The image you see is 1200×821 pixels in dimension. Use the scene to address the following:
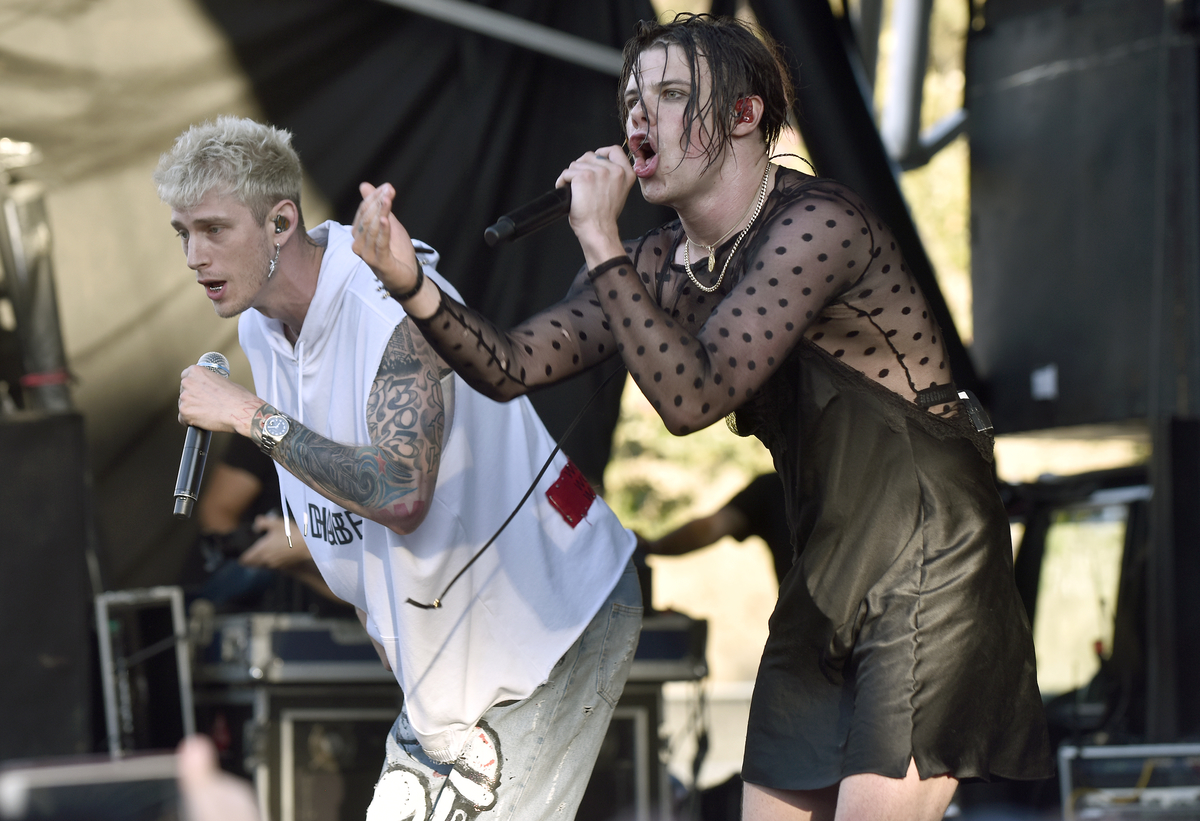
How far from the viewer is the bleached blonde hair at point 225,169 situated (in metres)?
2.48

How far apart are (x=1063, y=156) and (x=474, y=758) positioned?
3.83 meters

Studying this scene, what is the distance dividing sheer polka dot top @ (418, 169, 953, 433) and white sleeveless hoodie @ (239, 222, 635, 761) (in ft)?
0.83

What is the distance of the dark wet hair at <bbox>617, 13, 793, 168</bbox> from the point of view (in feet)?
6.79

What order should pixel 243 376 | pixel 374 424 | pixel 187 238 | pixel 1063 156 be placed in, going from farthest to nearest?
pixel 1063 156 < pixel 243 376 < pixel 187 238 < pixel 374 424

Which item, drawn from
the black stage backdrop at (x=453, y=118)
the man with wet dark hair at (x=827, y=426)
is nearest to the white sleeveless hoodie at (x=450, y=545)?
the man with wet dark hair at (x=827, y=426)

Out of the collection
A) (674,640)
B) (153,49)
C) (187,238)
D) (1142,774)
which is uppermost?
(153,49)

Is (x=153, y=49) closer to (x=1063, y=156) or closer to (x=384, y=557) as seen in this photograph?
(x=384, y=557)

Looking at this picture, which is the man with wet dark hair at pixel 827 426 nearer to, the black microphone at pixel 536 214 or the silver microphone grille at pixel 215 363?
the black microphone at pixel 536 214

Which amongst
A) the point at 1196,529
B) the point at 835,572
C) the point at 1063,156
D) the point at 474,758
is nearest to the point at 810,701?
the point at 835,572

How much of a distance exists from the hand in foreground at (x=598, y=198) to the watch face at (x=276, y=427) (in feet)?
2.21

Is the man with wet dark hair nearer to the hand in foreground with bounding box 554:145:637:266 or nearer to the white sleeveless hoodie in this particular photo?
the hand in foreground with bounding box 554:145:637:266

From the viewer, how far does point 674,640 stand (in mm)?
4547

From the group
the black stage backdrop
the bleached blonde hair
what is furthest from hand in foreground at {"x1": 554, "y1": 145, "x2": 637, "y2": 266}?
the black stage backdrop

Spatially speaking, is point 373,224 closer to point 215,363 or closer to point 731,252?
point 731,252
